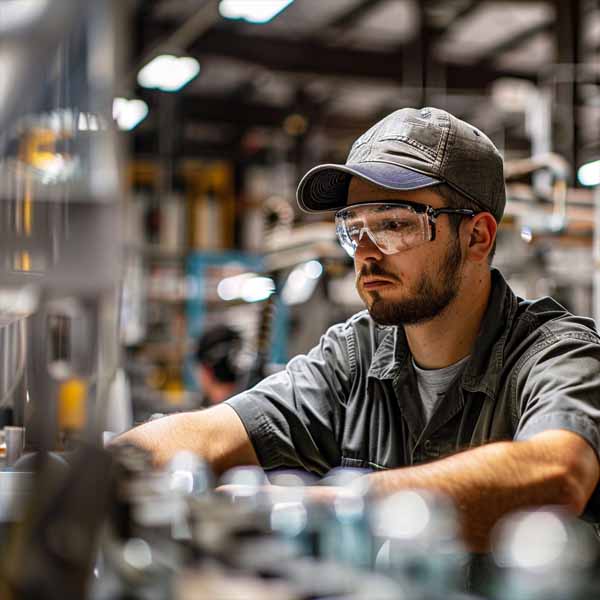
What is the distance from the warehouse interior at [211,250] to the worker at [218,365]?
0.10 m

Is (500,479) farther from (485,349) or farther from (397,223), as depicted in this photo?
(397,223)

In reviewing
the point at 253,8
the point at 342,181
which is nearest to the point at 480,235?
the point at 342,181

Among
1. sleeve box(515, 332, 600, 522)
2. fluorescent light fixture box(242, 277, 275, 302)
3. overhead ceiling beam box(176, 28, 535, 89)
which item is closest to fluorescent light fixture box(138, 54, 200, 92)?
overhead ceiling beam box(176, 28, 535, 89)

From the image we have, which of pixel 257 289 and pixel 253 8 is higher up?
pixel 253 8

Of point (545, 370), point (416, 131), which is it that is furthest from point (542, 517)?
point (416, 131)

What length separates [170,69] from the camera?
22.8 ft

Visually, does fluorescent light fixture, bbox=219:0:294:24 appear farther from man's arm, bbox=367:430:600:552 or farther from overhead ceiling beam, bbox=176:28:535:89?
man's arm, bbox=367:430:600:552

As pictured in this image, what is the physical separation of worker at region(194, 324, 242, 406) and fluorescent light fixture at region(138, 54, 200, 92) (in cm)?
243

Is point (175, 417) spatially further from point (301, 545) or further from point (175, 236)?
point (175, 236)

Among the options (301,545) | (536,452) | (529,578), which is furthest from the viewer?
(536,452)

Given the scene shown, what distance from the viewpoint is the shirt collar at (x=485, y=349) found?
1838mm

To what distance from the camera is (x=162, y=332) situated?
8.50 meters

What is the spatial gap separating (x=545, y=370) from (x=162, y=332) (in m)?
7.03

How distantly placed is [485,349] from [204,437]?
59 cm
